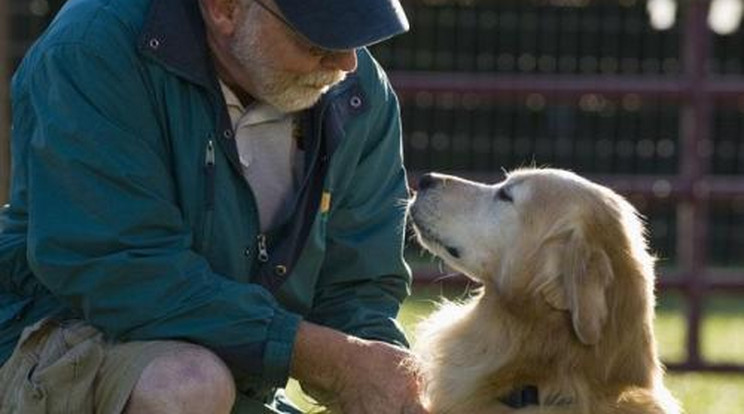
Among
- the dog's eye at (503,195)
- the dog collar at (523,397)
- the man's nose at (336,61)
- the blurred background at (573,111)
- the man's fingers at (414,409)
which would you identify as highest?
the man's nose at (336,61)

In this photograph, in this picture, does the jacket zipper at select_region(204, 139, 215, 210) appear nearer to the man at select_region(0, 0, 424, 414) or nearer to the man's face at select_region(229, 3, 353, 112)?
the man at select_region(0, 0, 424, 414)

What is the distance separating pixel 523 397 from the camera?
4930mm

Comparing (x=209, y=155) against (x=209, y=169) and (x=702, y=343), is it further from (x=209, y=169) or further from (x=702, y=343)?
(x=702, y=343)

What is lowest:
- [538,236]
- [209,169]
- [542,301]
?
[542,301]

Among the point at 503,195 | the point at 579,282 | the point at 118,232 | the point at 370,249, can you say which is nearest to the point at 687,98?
the point at 503,195

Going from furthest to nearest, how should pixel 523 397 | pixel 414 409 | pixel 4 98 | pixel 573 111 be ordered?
pixel 573 111 < pixel 4 98 < pixel 414 409 < pixel 523 397

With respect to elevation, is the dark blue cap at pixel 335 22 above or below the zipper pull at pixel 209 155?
above

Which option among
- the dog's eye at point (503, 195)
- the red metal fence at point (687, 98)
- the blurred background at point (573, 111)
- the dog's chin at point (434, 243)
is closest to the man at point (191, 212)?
the dog's chin at point (434, 243)

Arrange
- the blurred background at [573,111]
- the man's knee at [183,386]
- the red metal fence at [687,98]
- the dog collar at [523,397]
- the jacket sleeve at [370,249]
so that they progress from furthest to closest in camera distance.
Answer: the blurred background at [573,111], the red metal fence at [687,98], the jacket sleeve at [370,249], the dog collar at [523,397], the man's knee at [183,386]

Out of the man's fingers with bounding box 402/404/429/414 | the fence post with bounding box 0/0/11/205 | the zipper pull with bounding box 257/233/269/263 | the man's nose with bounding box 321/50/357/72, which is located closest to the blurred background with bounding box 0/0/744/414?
the fence post with bounding box 0/0/11/205

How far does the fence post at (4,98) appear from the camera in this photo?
29.7 feet

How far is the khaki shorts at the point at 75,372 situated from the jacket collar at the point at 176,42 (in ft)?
2.18

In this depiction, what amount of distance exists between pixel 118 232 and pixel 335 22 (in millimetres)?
732

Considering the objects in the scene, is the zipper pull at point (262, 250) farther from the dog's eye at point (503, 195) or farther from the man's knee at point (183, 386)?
the dog's eye at point (503, 195)
